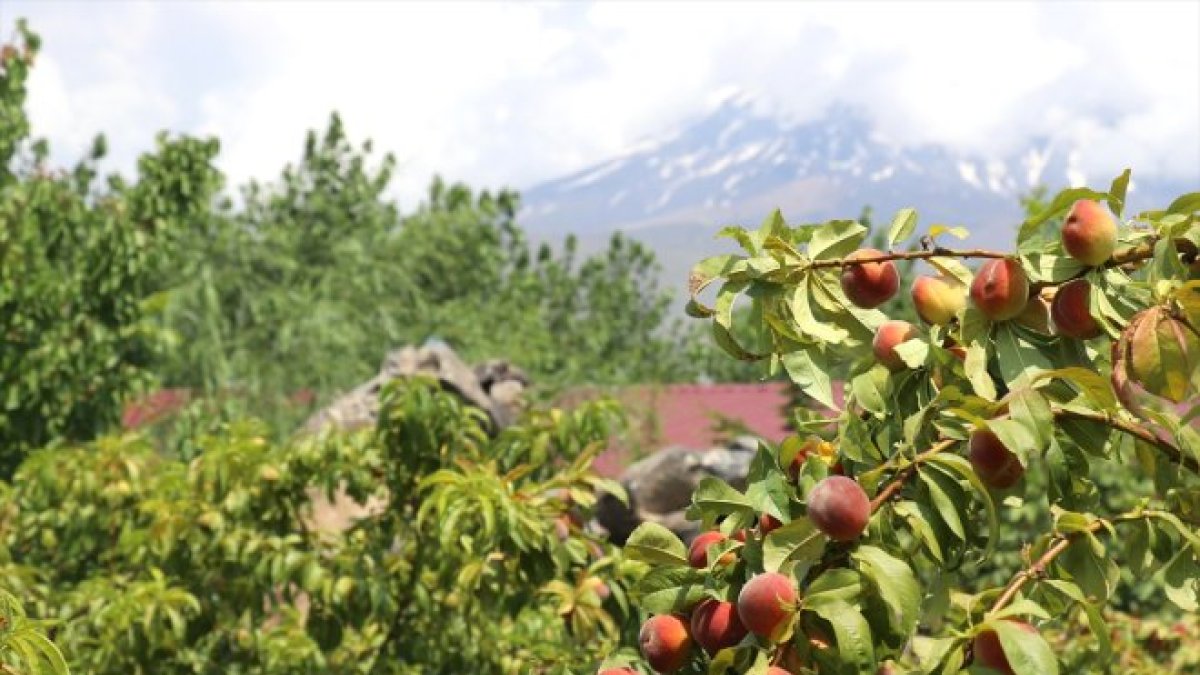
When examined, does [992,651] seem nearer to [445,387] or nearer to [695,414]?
[445,387]

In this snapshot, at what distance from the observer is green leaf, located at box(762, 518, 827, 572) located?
158cm

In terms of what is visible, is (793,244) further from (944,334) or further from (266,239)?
(266,239)

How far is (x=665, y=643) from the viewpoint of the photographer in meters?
1.66

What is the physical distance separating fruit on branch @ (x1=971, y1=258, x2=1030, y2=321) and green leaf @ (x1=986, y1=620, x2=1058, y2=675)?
370 mm

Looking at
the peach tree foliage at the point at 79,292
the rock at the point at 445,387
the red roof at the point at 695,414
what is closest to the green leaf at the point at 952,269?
the peach tree foliage at the point at 79,292

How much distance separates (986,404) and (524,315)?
70.7 feet

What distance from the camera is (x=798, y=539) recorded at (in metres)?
1.58

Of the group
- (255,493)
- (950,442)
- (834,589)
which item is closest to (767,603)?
(834,589)

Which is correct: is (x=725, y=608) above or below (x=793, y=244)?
below

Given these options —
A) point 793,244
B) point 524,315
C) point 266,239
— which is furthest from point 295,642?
point 524,315

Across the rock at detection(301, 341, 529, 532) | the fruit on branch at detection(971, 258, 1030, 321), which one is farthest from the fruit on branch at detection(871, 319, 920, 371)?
the rock at detection(301, 341, 529, 532)

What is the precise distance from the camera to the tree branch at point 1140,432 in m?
1.61

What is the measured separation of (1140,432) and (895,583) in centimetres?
38

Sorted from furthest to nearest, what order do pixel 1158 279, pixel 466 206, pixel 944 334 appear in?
pixel 466 206 < pixel 944 334 < pixel 1158 279
